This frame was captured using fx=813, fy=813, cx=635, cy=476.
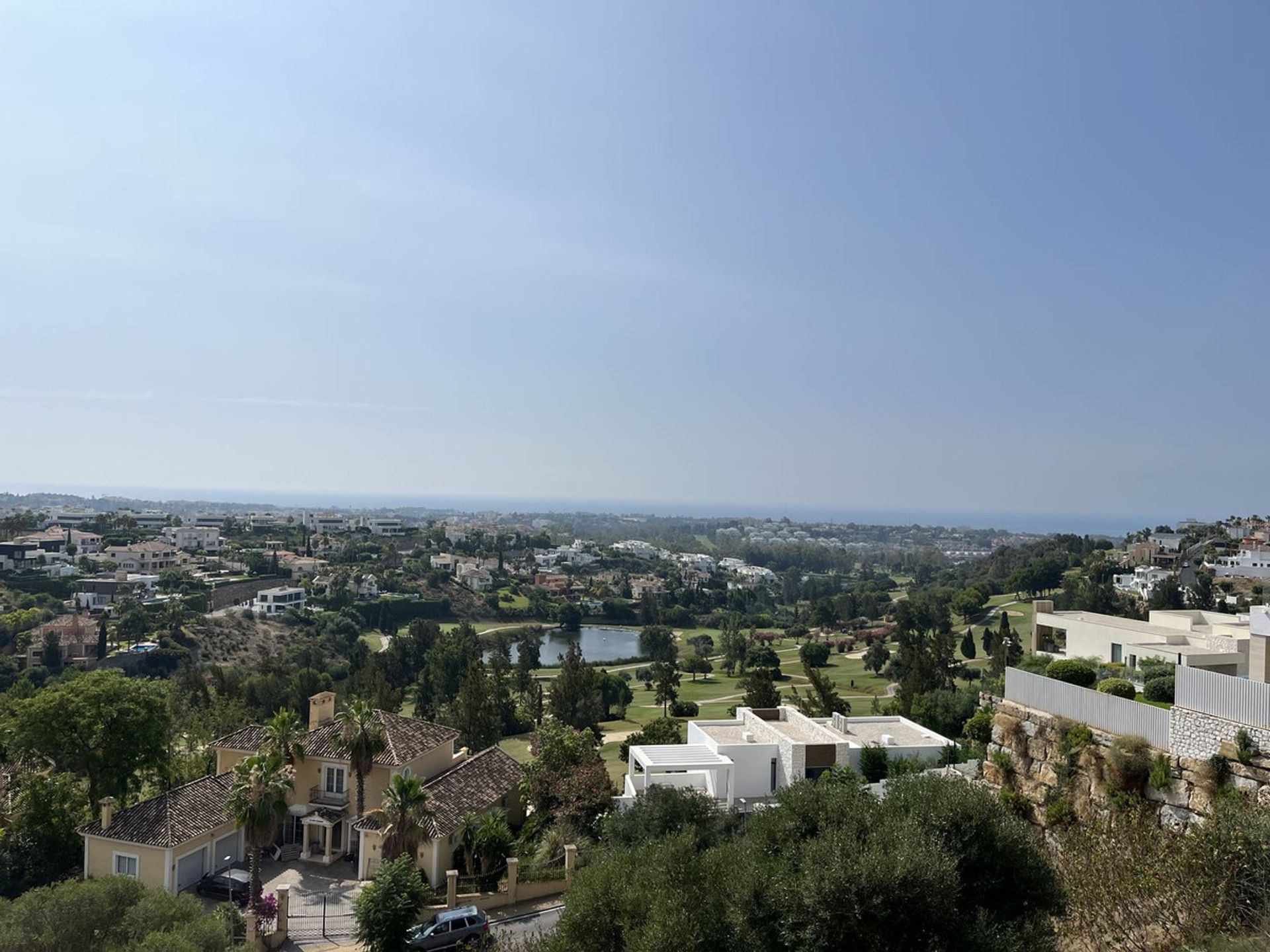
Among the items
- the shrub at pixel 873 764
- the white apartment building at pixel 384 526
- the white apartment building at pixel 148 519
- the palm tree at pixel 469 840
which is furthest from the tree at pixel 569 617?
the palm tree at pixel 469 840

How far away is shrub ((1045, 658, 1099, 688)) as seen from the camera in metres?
18.8

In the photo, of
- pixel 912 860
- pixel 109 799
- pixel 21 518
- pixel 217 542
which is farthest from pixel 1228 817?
pixel 21 518

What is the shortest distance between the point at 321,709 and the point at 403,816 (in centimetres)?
843

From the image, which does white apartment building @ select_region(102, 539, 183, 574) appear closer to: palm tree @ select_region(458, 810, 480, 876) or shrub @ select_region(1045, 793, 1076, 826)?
palm tree @ select_region(458, 810, 480, 876)

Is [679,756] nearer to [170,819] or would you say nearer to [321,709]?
[321,709]

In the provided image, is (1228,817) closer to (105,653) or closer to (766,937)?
(766,937)

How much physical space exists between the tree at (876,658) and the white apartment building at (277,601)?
5848 cm

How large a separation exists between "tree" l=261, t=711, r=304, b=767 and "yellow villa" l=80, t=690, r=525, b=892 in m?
0.35

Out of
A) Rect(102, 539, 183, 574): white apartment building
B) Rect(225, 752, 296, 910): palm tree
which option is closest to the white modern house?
Rect(225, 752, 296, 910): palm tree

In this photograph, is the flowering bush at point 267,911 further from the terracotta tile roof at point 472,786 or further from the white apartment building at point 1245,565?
the white apartment building at point 1245,565

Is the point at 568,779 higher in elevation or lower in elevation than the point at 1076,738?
lower

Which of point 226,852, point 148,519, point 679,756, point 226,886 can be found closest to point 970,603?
point 679,756

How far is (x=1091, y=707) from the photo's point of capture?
50.2 ft

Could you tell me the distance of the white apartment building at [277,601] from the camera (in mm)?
85625
